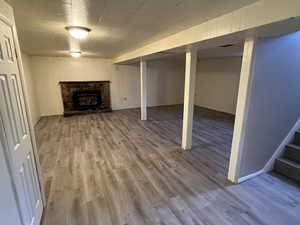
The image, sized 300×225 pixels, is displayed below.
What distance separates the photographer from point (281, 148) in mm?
2668

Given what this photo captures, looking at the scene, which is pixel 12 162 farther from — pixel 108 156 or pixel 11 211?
pixel 108 156

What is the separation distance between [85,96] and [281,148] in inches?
256

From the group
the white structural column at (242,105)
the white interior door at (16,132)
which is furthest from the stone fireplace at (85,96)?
the white structural column at (242,105)

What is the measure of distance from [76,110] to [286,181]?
21.9 ft

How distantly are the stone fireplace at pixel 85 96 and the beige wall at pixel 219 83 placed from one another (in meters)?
4.52

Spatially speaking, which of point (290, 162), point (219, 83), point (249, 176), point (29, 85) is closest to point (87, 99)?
point (29, 85)

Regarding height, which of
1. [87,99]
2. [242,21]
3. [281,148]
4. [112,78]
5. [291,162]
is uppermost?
[242,21]

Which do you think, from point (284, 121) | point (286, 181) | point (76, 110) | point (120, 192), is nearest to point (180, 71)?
point (76, 110)

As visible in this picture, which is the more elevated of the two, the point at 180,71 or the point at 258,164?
the point at 180,71

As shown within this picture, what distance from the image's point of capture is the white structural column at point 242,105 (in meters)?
1.94

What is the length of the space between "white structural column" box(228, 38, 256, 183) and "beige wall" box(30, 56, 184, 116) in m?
5.79

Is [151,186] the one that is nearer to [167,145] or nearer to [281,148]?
[167,145]

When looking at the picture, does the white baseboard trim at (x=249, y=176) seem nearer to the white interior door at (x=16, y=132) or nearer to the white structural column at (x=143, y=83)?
the white interior door at (x=16, y=132)

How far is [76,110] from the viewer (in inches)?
257
